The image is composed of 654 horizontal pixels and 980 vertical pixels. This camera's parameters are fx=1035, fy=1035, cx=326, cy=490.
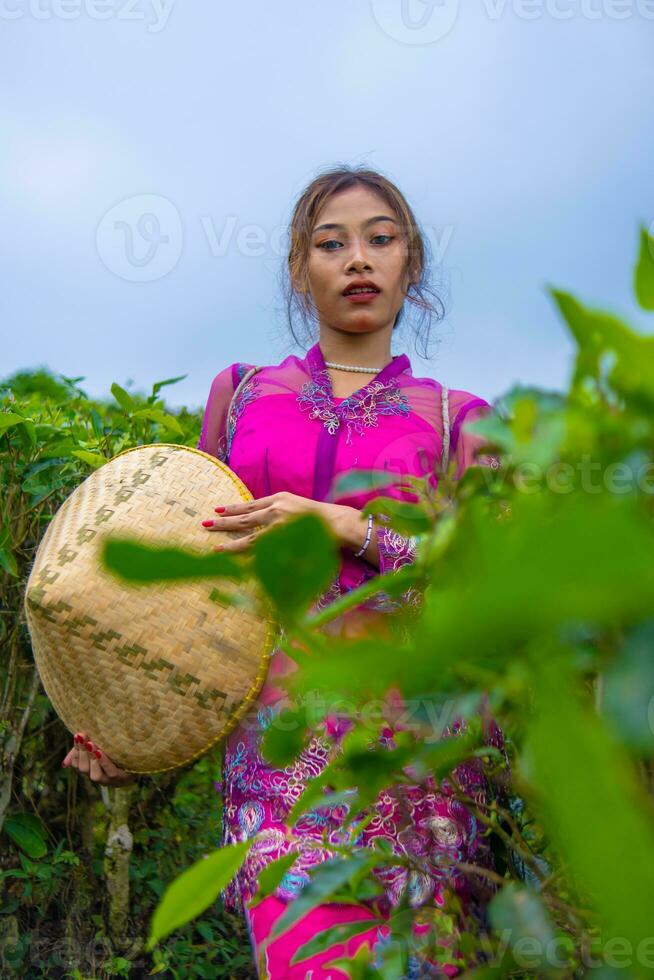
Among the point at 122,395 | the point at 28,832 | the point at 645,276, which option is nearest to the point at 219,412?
the point at 122,395

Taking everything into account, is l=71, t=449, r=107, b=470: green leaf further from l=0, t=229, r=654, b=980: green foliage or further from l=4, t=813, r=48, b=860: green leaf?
l=0, t=229, r=654, b=980: green foliage

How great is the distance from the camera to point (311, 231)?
6.61 ft

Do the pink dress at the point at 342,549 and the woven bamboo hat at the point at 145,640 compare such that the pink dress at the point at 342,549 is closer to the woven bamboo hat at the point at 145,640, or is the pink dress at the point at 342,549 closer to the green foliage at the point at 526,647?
the woven bamboo hat at the point at 145,640

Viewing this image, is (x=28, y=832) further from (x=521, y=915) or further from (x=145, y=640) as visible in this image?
(x=521, y=915)

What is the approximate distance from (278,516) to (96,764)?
19.2 inches

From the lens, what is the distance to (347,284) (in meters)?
1.86

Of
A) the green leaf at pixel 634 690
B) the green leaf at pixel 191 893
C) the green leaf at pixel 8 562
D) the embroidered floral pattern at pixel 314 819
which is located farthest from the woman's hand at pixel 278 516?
the green leaf at pixel 634 690

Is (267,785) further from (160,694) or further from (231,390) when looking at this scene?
(231,390)

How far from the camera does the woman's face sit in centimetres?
187

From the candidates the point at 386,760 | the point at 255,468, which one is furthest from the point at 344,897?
the point at 255,468

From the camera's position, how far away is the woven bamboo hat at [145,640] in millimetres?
1397

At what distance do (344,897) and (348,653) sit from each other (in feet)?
1.50

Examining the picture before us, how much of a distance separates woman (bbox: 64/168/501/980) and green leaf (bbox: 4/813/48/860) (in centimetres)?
66

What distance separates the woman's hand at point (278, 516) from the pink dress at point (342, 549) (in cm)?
5
